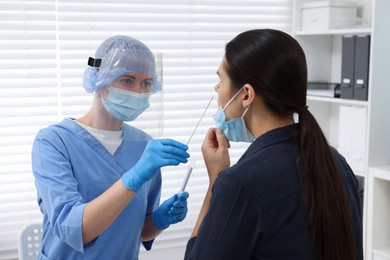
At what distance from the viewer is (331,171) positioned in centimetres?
115

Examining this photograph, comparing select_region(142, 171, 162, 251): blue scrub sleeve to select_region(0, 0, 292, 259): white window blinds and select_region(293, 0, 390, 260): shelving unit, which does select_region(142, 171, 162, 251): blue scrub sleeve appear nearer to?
select_region(0, 0, 292, 259): white window blinds

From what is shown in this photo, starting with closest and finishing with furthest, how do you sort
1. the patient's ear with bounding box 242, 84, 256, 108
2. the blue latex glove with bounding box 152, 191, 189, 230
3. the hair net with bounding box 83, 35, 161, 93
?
the patient's ear with bounding box 242, 84, 256, 108, the hair net with bounding box 83, 35, 161, 93, the blue latex glove with bounding box 152, 191, 189, 230

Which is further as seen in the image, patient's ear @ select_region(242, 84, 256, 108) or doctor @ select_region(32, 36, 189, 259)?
doctor @ select_region(32, 36, 189, 259)

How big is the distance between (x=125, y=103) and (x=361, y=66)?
1.32 m

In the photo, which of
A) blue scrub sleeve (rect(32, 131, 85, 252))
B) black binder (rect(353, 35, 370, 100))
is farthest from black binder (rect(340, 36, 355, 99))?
blue scrub sleeve (rect(32, 131, 85, 252))

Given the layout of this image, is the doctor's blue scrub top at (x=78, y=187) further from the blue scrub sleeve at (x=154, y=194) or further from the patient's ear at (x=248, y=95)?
the patient's ear at (x=248, y=95)

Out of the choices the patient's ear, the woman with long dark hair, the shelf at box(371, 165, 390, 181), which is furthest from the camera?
the shelf at box(371, 165, 390, 181)

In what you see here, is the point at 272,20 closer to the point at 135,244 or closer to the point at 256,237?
the point at 135,244

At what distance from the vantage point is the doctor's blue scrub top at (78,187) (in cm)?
141

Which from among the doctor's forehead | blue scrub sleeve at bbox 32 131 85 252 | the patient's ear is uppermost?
the doctor's forehead

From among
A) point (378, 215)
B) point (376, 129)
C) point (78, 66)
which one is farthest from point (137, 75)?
point (378, 215)

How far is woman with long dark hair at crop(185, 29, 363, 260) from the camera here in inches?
42.3

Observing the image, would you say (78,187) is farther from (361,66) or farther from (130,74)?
(361,66)

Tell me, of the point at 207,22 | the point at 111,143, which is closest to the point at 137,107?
the point at 111,143
